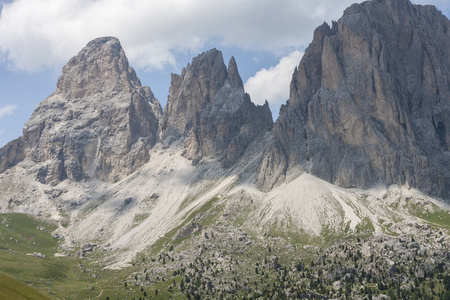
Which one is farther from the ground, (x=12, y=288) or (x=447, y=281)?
(x=12, y=288)

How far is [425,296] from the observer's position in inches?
7362

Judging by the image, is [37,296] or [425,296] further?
[425,296]

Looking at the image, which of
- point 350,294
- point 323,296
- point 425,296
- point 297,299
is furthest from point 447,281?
point 297,299

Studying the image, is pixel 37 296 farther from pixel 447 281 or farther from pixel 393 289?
pixel 447 281

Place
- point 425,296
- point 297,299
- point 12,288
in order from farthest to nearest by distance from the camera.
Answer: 1. point 297,299
2. point 425,296
3. point 12,288

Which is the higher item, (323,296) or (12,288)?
(12,288)

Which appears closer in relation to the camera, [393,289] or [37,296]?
[37,296]

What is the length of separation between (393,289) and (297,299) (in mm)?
44819

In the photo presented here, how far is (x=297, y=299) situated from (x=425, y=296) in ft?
185

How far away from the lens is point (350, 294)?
19662 cm

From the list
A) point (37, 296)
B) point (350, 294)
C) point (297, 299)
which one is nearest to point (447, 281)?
point (350, 294)

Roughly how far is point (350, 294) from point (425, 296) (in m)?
31.9

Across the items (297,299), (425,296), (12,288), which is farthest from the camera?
(297,299)

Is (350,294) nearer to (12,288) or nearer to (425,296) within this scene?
(425,296)
